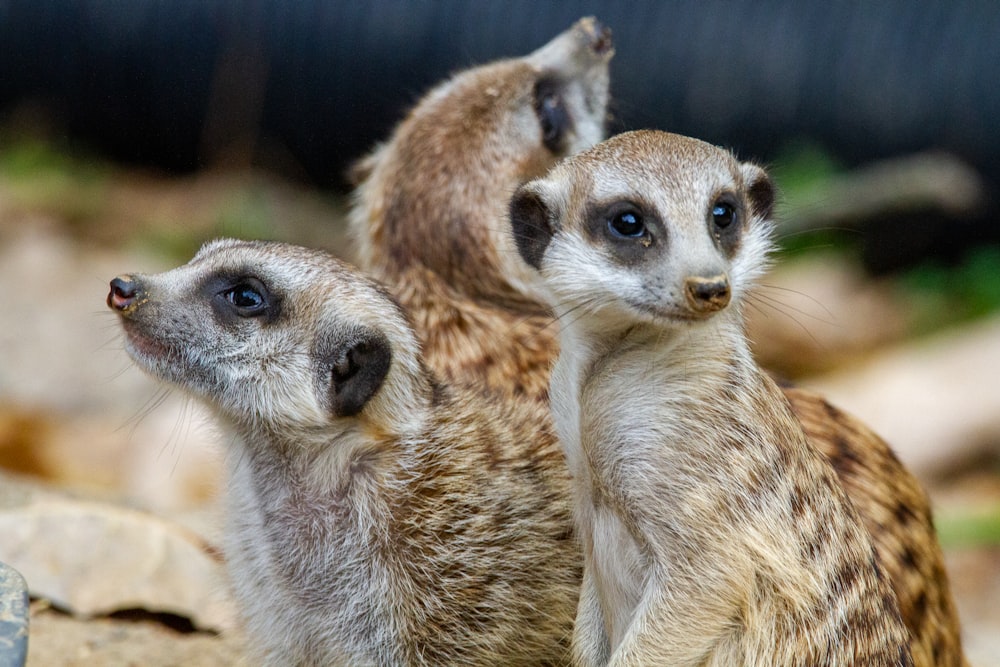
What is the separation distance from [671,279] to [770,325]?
5.58 metres

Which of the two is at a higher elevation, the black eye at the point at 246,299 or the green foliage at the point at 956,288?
the black eye at the point at 246,299

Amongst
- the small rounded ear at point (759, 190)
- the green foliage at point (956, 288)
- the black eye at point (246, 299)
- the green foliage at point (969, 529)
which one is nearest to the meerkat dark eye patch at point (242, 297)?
the black eye at point (246, 299)

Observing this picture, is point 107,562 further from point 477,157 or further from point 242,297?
point 477,157

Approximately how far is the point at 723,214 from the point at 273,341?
1.15m

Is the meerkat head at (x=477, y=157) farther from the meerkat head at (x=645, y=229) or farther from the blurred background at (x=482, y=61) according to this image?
the blurred background at (x=482, y=61)

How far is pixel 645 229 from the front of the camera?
3104mm

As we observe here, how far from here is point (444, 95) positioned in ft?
15.5

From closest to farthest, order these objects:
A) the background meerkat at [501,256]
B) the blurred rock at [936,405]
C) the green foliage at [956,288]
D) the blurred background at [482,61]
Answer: the background meerkat at [501,256]
the blurred rock at [936,405]
the blurred background at [482,61]
the green foliage at [956,288]

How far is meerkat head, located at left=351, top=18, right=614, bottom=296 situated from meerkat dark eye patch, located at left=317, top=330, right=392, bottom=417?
0.99 m

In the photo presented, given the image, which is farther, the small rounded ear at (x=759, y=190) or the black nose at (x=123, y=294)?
the small rounded ear at (x=759, y=190)

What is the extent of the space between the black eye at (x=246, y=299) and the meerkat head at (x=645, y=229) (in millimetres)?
655

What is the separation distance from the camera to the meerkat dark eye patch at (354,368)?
10.9ft

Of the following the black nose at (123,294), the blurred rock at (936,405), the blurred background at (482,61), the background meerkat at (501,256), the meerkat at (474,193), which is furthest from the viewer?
the blurred background at (482,61)

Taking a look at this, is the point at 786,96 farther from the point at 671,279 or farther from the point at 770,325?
the point at 671,279
